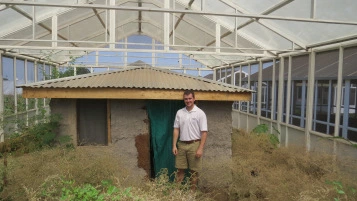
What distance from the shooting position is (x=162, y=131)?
6.55m

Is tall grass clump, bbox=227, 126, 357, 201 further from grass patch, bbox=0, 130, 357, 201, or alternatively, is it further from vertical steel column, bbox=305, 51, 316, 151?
vertical steel column, bbox=305, 51, 316, 151

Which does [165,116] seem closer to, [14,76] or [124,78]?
[124,78]

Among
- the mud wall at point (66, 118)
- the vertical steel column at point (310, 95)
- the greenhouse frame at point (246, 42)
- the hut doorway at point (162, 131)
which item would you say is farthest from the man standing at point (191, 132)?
the vertical steel column at point (310, 95)

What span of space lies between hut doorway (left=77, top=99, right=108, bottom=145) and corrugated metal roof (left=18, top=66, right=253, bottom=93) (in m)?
0.54

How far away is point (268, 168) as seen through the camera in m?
7.29

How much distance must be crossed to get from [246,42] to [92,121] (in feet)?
25.0

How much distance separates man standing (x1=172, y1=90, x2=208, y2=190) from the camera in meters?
5.22

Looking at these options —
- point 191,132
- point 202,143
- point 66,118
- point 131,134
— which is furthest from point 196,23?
point 202,143

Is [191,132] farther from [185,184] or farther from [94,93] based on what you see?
[94,93]

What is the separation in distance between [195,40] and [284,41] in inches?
207

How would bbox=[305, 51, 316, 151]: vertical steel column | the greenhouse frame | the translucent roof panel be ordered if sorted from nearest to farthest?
the translucent roof panel → the greenhouse frame → bbox=[305, 51, 316, 151]: vertical steel column

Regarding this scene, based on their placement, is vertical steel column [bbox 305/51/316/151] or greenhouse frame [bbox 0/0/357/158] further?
vertical steel column [bbox 305/51/316/151]

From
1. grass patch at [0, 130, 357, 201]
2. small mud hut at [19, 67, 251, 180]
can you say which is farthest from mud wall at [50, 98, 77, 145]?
grass patch at [0, 130, 357, 201]

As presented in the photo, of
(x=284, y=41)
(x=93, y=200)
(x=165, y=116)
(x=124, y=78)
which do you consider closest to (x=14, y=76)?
(x=124, y=78)
